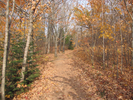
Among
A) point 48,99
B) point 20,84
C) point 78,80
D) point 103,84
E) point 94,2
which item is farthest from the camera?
point 94,2

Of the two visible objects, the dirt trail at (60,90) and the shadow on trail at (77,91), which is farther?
the shadow on trail at (77,91)

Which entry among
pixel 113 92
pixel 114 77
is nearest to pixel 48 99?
pixel 113 92

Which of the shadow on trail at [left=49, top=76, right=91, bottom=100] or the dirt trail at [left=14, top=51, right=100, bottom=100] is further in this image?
the shadow on trail at [left=49, top=76, right=91, bottom=100]

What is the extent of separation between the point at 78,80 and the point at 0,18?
717 cm

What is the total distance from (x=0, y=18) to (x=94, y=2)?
27.0 feet

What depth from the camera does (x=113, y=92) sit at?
15.5ft

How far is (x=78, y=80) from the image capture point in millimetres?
6457

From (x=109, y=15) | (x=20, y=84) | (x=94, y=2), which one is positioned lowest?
(x=20, y=84)

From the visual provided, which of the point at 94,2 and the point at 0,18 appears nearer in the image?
the point at 0,18

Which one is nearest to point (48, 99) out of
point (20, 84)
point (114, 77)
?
point (20, 84)

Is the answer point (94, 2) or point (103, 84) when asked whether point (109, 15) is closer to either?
point (94, 2)

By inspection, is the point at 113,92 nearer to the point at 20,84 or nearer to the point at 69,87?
the point at 69,87

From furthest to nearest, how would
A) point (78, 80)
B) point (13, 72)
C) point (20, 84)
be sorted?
1. point (78, 80)
2. point (13, 72)
3. point (20, 84)

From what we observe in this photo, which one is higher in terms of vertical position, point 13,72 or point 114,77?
point 13,72
